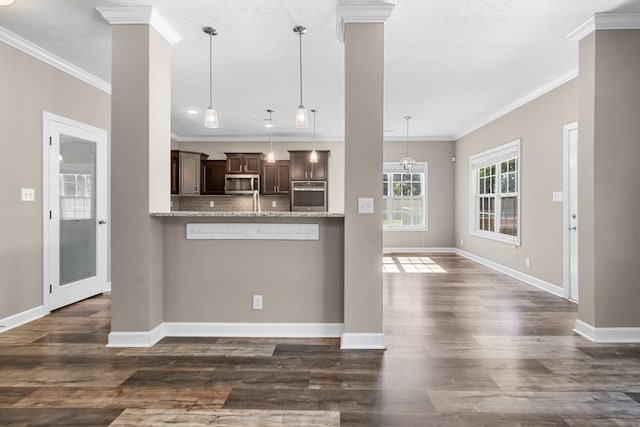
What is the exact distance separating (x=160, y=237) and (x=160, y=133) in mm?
886

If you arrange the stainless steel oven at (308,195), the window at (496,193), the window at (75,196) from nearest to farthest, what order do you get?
the window at (75,196) < the window at (496,193) < the stainless steel oven at (308,195)

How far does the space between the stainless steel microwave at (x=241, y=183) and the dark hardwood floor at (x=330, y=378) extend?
4.31m

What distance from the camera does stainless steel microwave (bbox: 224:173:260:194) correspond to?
7.59 m

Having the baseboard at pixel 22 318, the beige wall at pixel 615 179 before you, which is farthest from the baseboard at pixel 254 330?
the beige wall at pixel 615 179

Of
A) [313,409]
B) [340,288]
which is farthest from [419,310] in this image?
[313,409]

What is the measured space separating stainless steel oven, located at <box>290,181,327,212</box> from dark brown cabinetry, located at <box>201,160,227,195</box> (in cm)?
154

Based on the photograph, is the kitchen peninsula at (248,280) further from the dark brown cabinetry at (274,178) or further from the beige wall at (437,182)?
the beige wall at (437,182)

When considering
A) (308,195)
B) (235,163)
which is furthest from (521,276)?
(235,163)

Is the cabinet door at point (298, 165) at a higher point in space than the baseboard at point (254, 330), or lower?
higher

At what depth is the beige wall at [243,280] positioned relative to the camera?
3.07m

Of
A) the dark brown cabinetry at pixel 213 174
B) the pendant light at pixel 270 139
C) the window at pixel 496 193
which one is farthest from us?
the dark brown cabinetry at pixel 213 174

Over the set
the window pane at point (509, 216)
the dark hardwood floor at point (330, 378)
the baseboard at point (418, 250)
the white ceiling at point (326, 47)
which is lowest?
the dark hardwood floor at point (330, 378)

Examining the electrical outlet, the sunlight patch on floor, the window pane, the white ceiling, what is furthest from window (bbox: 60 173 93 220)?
the window pane

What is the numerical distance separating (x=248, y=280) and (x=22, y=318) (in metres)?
2.26
